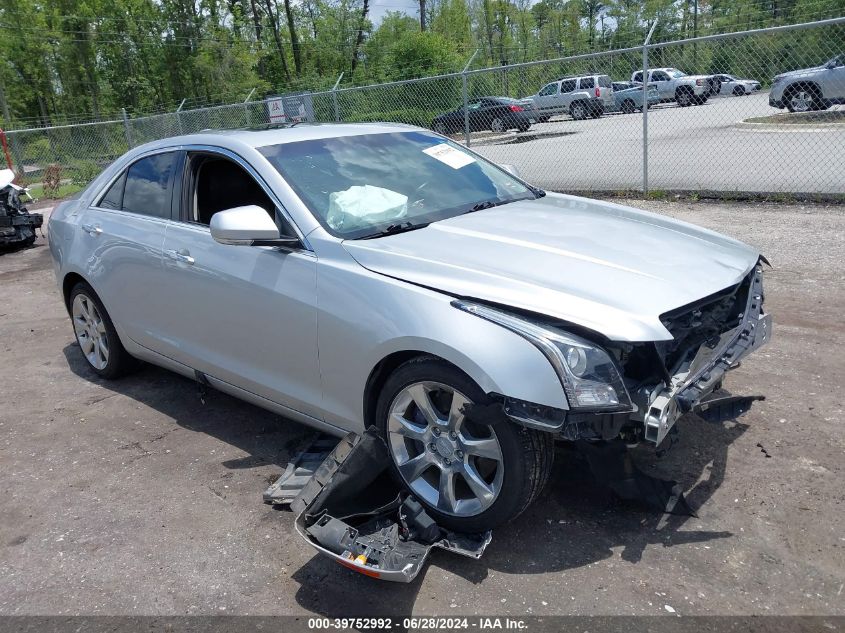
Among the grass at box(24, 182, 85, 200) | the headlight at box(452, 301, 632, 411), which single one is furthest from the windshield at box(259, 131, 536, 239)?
the grass at box(24, 182, 85, 200)

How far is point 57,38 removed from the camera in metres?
39.9

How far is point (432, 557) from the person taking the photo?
310 cm

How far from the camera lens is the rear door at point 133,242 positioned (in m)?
4.48

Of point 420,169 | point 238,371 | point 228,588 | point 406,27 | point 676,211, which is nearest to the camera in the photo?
point 228,588

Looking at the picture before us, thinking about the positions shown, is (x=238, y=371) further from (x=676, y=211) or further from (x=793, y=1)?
(x=793, y=1)

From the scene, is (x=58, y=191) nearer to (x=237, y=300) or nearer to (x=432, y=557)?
(x=237, y=300)

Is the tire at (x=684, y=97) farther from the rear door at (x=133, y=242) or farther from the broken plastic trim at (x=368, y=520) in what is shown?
the broken plastic trim at (x=368, y=520)

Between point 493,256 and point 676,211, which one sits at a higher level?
point 493,256

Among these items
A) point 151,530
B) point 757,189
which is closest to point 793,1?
point 757,189

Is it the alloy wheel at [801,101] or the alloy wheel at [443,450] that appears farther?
the alloy wheel at [801,101]

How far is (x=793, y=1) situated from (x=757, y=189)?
17786 mm

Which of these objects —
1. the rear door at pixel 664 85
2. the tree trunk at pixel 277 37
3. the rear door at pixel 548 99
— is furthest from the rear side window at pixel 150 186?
the tree trunk at pixel 277 37

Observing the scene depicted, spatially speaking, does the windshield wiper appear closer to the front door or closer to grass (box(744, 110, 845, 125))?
the front door

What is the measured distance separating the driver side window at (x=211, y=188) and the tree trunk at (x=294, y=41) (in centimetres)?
4052
